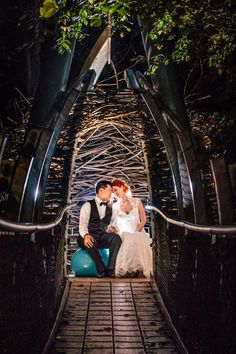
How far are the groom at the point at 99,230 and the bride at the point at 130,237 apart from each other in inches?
6.3

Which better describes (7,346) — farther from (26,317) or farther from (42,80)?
(42,80)

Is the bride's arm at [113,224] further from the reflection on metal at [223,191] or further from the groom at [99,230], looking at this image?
the reflection on metal at [223,191]

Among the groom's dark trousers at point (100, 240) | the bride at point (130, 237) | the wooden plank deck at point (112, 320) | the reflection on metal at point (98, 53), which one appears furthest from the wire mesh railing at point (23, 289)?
the reflection on metal at point (98, 53)

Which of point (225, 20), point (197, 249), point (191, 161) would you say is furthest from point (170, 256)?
point (225, 20)

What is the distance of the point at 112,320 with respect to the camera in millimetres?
5395

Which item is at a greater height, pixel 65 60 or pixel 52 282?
pixel 65 60

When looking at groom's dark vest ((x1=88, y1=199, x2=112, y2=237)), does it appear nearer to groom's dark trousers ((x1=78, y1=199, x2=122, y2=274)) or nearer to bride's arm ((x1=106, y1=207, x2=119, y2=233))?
groom's dark trousers ((x1=78, y1=199, x2=122, y2=274))

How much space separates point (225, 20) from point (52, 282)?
4.27m

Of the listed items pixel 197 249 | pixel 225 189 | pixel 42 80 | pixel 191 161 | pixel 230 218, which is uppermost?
pixel 42 80

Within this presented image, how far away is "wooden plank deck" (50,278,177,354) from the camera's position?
456 cm

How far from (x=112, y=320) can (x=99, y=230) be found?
97.0 inches

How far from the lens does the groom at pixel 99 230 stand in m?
7.35

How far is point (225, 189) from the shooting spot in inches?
142

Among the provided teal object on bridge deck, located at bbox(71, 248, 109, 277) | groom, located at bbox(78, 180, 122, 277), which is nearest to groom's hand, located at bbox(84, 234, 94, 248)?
Answer: groom, located at bbox(78, 180, 122, 277)
